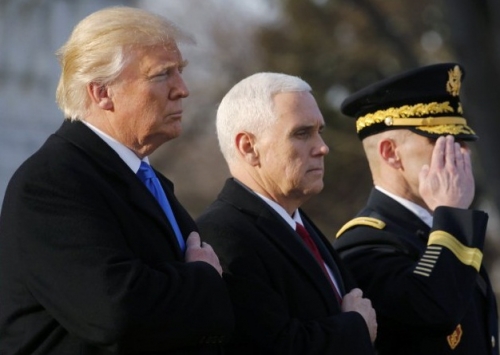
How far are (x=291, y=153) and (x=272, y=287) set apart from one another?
1.71 ft

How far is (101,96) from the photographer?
4.79m

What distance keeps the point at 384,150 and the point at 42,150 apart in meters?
1.89

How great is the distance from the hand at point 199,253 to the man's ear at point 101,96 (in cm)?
48

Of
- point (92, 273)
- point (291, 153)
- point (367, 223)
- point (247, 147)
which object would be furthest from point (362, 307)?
point (92, 273)

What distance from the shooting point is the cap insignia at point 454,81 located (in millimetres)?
6344

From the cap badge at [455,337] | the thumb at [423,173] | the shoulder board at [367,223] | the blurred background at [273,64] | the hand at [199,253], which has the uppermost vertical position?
the hand at [199,253]

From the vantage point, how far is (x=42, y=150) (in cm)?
470

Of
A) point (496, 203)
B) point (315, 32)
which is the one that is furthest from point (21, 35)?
point (496, 203)

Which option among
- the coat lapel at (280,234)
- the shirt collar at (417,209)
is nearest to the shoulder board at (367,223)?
the shirt collar at (417,209)

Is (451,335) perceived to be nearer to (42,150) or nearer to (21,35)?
(42,150)

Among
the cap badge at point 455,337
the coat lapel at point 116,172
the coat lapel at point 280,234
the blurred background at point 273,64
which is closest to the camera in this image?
the coat lapel at point 116,172

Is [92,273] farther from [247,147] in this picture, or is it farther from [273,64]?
[273,64]

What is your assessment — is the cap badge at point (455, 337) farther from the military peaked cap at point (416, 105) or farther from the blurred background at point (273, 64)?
the blurred background at point (273, 64)

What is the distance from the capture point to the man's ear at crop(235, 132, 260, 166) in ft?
18.0
